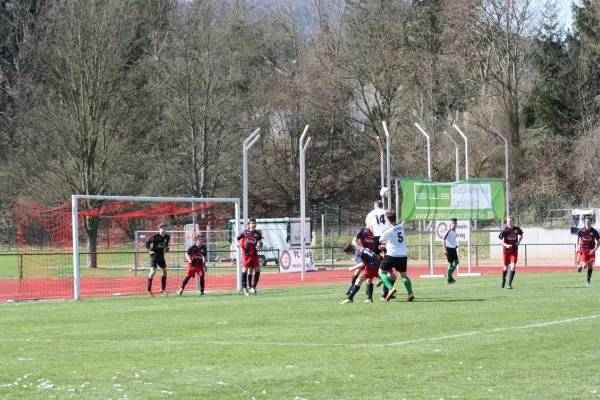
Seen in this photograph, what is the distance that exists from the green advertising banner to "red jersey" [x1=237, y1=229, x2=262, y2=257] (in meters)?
9.44

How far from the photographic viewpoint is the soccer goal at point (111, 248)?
31.5 meters

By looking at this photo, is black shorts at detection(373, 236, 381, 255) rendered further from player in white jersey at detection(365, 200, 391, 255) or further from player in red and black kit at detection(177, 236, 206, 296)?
player in red and black kit at detection(177, 236, 206, 296)

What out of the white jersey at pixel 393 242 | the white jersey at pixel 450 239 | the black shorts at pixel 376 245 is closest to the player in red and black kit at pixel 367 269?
the white jersey at pixel 393 242

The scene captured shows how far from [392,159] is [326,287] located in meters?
36.0

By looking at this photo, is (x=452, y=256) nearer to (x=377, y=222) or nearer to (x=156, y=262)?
(x=377, y=222)

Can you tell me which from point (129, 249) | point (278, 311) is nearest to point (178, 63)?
point (129, 249)

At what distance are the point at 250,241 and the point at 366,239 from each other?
450 cm

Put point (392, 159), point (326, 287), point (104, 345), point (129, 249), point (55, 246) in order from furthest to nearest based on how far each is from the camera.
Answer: point (392, 159) → point (129, 249) → point (55, 246) → point (326, 287) → point (104, 345)

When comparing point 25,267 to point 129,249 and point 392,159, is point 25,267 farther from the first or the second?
point 392,159

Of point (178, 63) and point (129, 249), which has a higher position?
point (178, 63)

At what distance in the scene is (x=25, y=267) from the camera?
3634 centimetres

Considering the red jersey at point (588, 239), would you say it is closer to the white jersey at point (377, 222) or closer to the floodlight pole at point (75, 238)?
the white jersey at point (377, 222)

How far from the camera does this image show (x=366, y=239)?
69.5 feet

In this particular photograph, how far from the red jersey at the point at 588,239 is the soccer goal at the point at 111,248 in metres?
9.58
